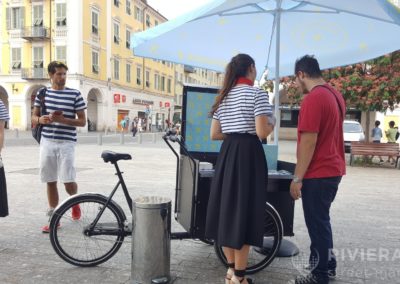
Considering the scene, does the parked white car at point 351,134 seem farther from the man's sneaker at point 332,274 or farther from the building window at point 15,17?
the building window at point 15,17

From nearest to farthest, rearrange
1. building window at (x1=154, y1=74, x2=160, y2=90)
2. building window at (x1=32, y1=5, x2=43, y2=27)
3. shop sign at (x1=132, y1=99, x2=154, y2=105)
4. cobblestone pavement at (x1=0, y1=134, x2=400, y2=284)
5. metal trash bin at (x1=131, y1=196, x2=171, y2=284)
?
metal trash bin at (x1=131, y1=196, x2=171, y2=284)
cobblestone pavement at (x1=0, y1=134, x2=400, y2=284)
building window at (x1=32, y1=5, x2=43, y2=27)
shop sign at (x1=132, y1=99, x2=154, y2=105)
building window at (x1=154, y1=74, x2=160, y2=90)

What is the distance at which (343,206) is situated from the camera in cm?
681

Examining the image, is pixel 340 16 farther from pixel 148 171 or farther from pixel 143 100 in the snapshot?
pixel 143 100

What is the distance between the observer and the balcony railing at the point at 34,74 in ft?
116

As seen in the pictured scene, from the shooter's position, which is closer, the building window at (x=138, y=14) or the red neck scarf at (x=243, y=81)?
the red neck scarf at (x=243, y=81)

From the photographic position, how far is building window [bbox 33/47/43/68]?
119 feet

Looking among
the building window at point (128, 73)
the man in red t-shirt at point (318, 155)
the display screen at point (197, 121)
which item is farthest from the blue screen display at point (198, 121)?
the building window at point (128, 73)

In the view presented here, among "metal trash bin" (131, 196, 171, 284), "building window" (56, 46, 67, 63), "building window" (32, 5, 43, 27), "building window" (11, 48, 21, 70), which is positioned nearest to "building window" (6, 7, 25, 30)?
"building window" (32, 5, 43, 27)

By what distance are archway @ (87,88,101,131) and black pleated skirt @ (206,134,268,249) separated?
124ft

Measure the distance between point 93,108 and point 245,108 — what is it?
1532 inches

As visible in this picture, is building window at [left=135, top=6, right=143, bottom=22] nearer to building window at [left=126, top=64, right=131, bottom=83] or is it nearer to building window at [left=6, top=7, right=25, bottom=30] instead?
building window at [left=126, top=64, right=131, bottom=83]

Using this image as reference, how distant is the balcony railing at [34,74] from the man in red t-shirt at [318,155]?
35558 millimetres

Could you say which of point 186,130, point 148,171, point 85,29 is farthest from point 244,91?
point 85,29

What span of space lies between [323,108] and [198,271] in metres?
1.88
